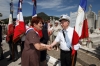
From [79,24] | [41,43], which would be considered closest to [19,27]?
[41,43]

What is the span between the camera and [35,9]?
5.65 metres

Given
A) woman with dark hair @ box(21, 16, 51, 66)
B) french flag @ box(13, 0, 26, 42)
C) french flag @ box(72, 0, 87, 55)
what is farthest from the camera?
Result: french flag @ box(13, 0, 26, 42)

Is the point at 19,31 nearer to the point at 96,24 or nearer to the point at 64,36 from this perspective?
the point at 64,36

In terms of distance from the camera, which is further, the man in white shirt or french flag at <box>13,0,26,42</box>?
french flag at <box>13,0,26,42</box>

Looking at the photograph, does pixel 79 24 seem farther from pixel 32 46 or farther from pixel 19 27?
pixel 19 27

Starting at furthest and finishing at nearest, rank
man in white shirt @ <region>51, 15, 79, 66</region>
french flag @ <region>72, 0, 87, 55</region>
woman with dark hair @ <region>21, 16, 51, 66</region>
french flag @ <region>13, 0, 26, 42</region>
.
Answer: french flag @ <region>13, 0, 26, 42</region> → man in white shirt @ <region>51, 15, 79, 66</region> → french flag @ <region>72, 0, 87, 55</region> → woman with dark hair @ <region>21, 16, 51, 66</region>

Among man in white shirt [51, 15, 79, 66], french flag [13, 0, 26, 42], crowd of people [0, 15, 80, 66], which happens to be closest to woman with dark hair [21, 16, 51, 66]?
crowd of people [0, 15, 80, 66]

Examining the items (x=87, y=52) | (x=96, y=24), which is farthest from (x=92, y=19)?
(x=87, y=52)

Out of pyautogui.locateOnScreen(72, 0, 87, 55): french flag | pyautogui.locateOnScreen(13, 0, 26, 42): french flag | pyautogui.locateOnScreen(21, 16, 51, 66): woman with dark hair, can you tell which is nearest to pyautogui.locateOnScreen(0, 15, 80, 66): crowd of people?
pyautogui.locateOnScreen(21, 16, 51, 66): woman with dark hair

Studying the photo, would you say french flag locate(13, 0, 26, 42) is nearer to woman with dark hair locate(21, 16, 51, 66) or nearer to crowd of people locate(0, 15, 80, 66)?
crowd of people locate(0, 15, 80, 66)

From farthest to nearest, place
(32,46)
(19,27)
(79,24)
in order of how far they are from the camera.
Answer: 1. (19,27)
2. (79,24)
3. (32,46)

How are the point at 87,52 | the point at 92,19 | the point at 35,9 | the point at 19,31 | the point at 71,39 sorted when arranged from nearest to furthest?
the point at 71,39 → the point at 19,31 → the point at 35,9 → the point at 87,52 → the point at 92,19

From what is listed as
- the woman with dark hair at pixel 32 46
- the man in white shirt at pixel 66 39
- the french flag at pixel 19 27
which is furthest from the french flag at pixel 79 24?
the french flag at pixel 19 27

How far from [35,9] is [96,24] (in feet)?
45.4
